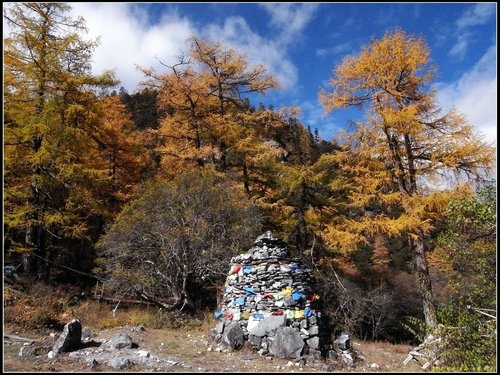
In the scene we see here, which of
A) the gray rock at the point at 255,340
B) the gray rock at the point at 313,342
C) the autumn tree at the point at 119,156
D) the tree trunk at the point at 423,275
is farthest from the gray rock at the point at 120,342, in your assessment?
the autumn tree at the point at 119,156

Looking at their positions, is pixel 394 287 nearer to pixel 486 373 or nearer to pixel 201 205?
pixel 201 205

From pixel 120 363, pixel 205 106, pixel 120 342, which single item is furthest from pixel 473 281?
pixel 205 106

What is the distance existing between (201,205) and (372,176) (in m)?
5.99

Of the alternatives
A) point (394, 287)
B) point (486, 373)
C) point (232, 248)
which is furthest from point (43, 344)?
point (394, 287)

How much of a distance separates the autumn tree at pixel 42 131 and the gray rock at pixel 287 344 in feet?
28.2

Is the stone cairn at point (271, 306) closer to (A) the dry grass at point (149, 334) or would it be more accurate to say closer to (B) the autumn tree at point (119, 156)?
(A) the dry grass at point (149, 334)

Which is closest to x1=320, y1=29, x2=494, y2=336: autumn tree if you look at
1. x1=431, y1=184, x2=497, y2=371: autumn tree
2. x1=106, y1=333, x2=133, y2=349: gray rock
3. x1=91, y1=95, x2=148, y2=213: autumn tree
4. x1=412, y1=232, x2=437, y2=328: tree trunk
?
x1=412, y1=232, x2=437, y2=328: tree trunk

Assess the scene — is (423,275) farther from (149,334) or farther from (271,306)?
(149,334)

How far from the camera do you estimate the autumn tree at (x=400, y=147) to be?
11.8 metres

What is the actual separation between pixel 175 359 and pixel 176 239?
5164 millimetres

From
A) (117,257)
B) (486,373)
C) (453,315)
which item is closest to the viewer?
(486,373)

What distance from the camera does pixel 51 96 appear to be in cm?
1415

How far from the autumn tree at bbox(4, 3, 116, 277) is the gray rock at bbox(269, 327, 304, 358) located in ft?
28.2

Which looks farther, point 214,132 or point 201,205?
point 214,132
